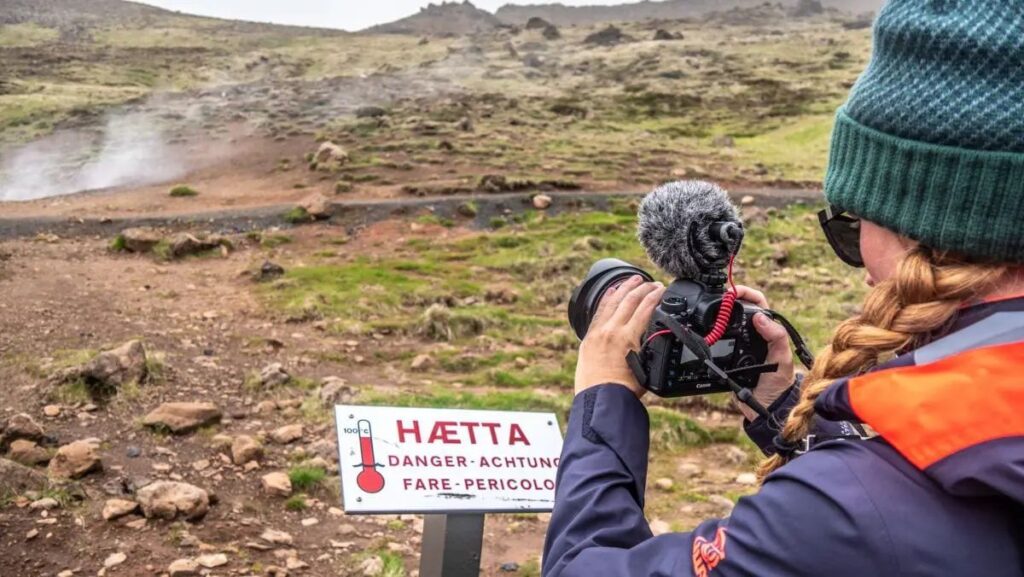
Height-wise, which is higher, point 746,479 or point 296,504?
point 296,504

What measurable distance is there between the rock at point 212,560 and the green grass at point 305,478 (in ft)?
3.25

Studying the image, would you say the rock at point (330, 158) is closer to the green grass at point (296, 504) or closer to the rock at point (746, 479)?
the rock at point (746, 479)

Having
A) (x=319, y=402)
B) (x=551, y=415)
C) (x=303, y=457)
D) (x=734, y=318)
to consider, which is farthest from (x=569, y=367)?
(x=734, y=318)

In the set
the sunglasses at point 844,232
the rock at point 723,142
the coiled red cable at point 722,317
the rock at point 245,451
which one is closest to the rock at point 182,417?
the rock at point 245,451

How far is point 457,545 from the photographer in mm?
3064

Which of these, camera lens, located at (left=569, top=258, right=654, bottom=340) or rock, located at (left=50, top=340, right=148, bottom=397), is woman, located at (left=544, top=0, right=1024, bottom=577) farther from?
rock, located at (left=50, top=340, right=148, bottom=397)

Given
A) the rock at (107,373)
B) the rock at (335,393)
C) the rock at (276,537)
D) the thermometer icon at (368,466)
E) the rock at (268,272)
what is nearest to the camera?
the thermometer icon at (368,466)

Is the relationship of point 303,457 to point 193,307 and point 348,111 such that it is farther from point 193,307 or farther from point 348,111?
point 348,111

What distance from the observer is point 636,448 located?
1.79 metres

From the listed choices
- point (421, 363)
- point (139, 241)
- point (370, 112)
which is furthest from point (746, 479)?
point (370, 112)

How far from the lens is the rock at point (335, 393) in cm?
687

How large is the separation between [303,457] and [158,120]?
98.0ft

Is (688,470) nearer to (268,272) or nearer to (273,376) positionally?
(273,376)

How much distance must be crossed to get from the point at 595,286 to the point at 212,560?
2.91m
